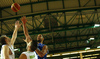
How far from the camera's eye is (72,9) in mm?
12547

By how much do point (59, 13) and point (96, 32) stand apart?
7.66 metres

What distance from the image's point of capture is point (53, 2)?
13.1 meters

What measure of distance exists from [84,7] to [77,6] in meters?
0.69

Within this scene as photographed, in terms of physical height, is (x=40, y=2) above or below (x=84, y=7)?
above

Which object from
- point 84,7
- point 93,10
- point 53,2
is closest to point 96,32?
point 93,10

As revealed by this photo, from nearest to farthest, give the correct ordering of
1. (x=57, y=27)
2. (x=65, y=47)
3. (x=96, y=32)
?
1. (x=57, y=27)
2. (x=96, y=32)
3. (x=65, y=47)

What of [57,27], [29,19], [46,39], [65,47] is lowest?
[65,47]

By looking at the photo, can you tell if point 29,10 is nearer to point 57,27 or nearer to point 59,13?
point 59,13

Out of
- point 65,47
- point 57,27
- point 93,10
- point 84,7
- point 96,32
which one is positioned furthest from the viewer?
point 65,47

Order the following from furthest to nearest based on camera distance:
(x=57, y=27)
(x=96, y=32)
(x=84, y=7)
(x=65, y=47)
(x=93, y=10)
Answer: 1. (x=65, y=47)
2. (x=96, y=32)
3. (x=57, y=27)
4. (x=93, y=10)
5. (x=84, y=7)

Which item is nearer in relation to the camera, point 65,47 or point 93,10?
point 93,10

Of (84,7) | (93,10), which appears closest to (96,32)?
(93,10)

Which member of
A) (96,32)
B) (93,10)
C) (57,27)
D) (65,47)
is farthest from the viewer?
(65,47)

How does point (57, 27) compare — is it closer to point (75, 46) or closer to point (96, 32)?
point (96, 32)
